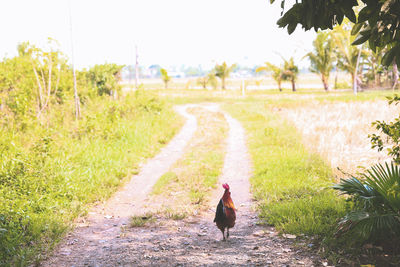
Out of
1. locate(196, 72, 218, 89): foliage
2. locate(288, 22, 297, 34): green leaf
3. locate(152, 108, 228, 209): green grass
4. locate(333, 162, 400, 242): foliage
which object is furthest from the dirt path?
locate(196, 72, 218, 89): foliage

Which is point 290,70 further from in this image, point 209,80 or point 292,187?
point 292,187

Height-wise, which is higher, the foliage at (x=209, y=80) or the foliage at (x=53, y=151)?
the foliage at (x=209, y=80)

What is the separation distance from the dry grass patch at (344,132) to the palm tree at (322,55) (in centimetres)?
1585

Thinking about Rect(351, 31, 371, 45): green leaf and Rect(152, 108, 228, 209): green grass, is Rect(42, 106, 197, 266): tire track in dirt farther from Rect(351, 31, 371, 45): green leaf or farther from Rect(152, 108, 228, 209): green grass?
Rect(351, 31, 371, 45): green leaf

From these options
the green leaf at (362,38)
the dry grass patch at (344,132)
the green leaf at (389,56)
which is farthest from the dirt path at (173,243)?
the dry grass patch at (344,132)

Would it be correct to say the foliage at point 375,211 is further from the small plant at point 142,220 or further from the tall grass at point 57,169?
the tall grass at point 57,169

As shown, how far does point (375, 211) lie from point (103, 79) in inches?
565

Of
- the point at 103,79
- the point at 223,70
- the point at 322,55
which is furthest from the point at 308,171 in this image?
the point at 223,70

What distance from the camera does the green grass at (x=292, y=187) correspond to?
4.67 m

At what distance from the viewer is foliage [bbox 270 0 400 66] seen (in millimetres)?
2701

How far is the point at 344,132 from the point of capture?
12047 mm

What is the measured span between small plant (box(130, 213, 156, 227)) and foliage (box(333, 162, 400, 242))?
2605mm

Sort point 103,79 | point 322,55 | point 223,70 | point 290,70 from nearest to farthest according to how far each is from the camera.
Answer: point 103,79 < point 322,55 < point 290,70 < point 223,70

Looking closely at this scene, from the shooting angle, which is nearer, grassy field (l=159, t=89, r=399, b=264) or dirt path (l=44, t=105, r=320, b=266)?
dirt path (l=44, t=105, r=320, b=266)
